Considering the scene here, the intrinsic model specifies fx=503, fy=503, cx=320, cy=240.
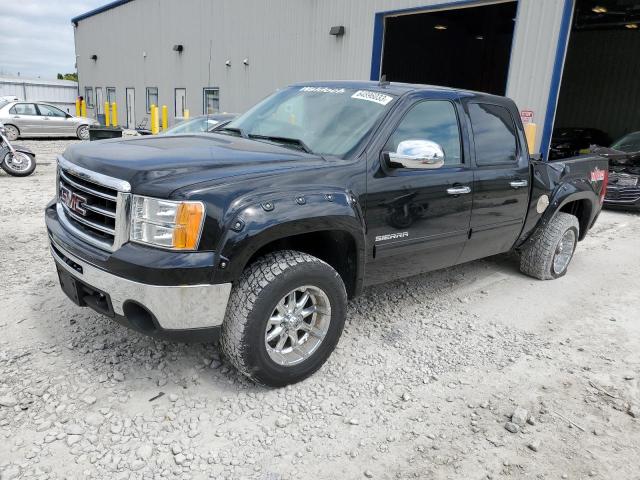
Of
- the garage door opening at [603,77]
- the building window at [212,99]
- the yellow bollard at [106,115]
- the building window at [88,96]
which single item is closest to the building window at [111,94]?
the yellow bollard at [106,115]

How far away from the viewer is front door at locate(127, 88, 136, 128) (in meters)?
29.3

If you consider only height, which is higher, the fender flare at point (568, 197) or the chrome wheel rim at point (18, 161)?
the fender flare at point (568, 197)

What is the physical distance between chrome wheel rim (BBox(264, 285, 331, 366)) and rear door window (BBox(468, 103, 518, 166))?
1.90 meters

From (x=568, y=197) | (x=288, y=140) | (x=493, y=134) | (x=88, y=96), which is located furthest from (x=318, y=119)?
(x=88, y=96)

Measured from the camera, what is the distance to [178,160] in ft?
9.29

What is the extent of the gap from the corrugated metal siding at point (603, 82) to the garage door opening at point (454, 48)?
128 inches

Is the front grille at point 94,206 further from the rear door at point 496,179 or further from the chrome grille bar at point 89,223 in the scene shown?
the rear door at point 496,179

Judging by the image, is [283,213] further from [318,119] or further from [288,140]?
[318,119]

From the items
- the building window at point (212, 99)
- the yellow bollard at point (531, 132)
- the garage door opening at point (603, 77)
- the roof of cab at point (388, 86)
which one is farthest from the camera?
the garage door opening at point (603, 77)

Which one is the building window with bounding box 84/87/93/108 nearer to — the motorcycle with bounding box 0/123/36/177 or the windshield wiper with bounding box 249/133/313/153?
the motorcycle with bounding box 0/123/36/177

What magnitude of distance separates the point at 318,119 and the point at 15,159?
9005 millimetres

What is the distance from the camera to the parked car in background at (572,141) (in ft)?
49.1

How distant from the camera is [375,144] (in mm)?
3316

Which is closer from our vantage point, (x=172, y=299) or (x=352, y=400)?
(x=172, y=299)
